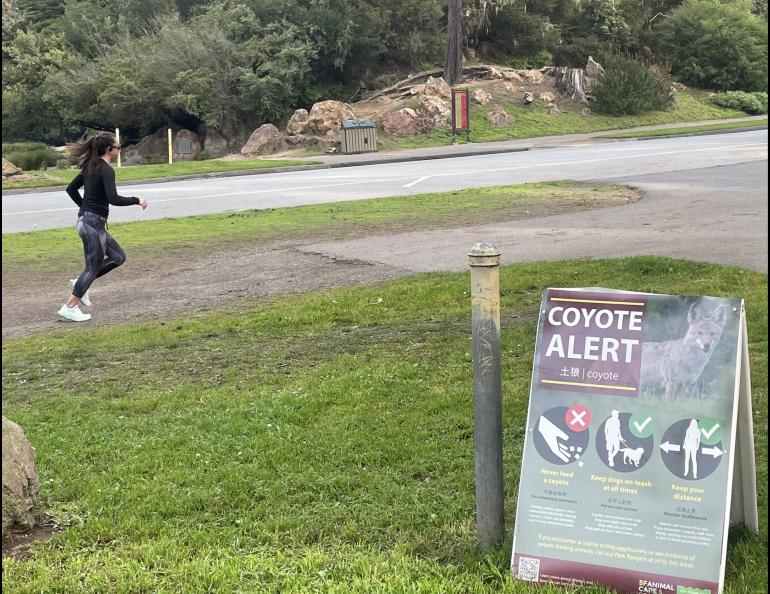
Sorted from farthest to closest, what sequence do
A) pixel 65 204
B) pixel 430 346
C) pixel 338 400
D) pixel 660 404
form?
pixel 65 204, pixel 430 346, pixel 338 400, pixel 660 404

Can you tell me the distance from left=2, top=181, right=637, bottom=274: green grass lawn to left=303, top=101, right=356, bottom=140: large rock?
1942 centimetres

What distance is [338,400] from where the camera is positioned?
19.0 feet

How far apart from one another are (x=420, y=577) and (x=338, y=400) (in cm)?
228

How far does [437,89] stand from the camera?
39562 millimetres

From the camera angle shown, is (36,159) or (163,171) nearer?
(163,171)

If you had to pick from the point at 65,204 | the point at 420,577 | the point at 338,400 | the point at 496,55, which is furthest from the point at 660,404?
the point at 496,55

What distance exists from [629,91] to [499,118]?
6.70 m

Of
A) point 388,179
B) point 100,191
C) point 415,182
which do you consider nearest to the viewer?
point 100,191

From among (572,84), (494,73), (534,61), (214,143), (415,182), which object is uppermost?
(534,61)

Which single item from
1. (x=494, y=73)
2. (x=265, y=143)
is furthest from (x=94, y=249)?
(x=494, y=73)

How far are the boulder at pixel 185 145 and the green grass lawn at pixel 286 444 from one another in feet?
115

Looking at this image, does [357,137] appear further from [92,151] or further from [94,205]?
[92,151]

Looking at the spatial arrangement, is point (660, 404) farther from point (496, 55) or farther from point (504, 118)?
point (496, 55)

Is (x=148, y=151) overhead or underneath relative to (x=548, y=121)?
underneath
